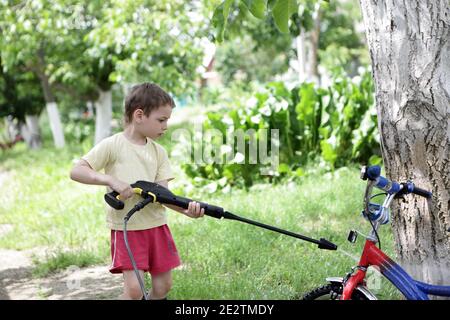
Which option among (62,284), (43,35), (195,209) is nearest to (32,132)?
(43,35)

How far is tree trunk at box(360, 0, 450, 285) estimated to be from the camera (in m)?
2.85

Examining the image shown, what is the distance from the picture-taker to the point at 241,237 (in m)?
4.95

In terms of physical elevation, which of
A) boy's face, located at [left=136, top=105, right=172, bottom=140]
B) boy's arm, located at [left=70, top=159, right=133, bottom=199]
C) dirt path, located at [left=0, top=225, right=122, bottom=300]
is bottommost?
dirt path, located at [left=0, top=225, right=122, bottom=300]

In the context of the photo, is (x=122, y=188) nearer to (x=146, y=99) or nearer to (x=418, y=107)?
(x=146, y=99)

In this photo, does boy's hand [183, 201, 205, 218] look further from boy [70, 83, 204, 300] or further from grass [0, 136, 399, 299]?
grass [0, 136, 399, 299]

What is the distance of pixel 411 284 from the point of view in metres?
2.49

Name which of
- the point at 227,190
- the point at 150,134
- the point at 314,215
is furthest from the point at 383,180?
the point at 227,190

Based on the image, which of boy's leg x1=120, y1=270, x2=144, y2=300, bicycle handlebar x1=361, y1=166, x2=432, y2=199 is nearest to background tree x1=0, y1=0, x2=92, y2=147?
boy's leg x1=120, y1=270, x2=144, y2=300

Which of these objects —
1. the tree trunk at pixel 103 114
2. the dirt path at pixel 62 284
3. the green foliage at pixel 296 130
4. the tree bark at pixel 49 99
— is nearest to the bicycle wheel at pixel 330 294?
the dirt path at pixel 62 284

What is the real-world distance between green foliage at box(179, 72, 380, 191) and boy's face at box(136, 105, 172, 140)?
12.9 feet

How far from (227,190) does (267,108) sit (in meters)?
1.03

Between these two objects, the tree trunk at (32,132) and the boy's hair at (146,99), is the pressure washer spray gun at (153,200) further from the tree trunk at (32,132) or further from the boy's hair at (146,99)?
the tree trunk at (32,132)

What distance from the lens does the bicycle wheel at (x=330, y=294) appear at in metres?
2.58
